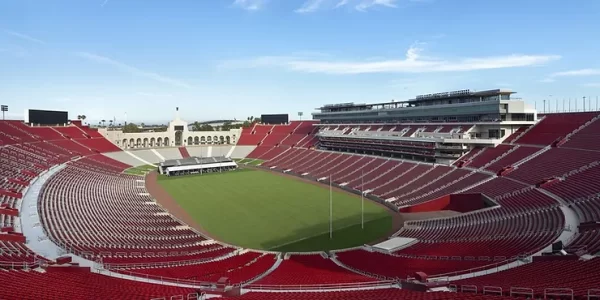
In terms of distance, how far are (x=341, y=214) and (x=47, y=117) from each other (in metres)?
73.2

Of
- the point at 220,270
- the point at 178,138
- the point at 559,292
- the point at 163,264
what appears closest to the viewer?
the point at 559,292

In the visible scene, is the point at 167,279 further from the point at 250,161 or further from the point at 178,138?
the point at 178,138

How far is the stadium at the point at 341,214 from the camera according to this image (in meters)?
16.8

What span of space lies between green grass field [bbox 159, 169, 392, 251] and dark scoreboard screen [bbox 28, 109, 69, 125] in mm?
38830

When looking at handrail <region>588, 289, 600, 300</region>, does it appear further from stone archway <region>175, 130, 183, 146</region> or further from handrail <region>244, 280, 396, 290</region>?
stone archway <region>175, 130, 183, 146</region>

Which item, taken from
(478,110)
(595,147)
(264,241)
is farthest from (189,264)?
(478,110)

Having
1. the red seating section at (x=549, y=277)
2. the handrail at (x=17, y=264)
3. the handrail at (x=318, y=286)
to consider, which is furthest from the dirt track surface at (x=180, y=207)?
the handrail at (x=17, y=264)

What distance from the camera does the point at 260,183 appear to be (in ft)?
196

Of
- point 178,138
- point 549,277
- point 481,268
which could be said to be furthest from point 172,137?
point 549,277

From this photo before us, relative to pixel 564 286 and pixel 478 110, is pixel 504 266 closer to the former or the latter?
pixel 564 286

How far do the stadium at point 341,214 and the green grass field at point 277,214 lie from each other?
26cm

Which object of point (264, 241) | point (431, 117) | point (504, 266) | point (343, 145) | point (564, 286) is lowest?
point (264, 241)

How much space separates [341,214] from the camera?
39969 mm

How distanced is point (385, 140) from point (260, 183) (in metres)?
21.8
